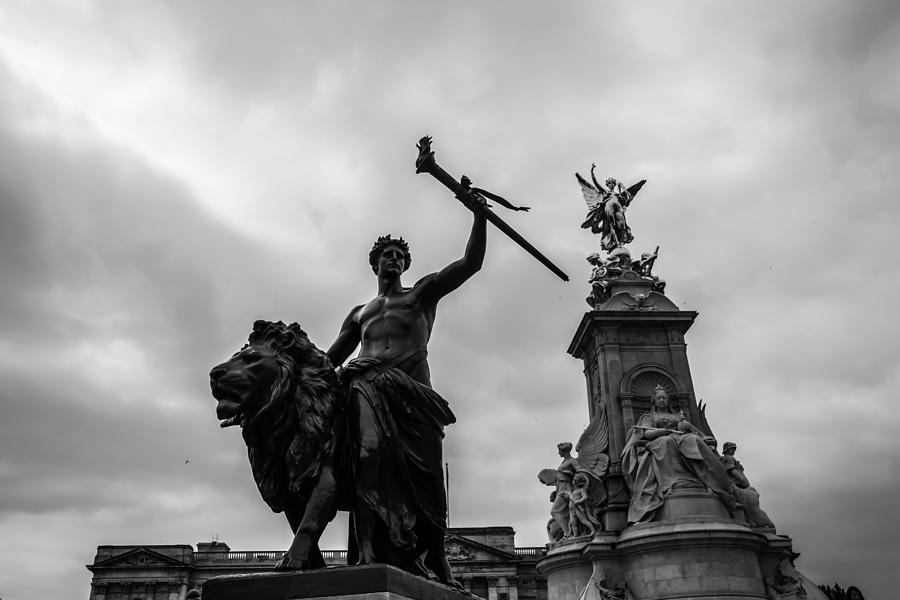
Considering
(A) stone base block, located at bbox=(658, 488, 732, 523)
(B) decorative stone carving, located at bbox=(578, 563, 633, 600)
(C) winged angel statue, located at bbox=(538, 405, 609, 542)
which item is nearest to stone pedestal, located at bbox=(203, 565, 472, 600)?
(B) decorative stone carving, located at bbox=(578, 563, 633, 600)

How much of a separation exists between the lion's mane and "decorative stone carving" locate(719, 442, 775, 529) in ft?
53.7

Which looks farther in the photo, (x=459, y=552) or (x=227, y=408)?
(x=459, y=552)

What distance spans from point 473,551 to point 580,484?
3319 cm

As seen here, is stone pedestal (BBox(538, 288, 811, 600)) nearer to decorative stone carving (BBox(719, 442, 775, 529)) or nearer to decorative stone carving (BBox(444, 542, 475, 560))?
decorative stone carving (BBox(719, 442, 775, 529))

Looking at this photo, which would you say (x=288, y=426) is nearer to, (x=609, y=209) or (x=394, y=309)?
(x=394, y=309)

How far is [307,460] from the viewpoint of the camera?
5.21 meters

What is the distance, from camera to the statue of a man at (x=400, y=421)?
5.31 metres

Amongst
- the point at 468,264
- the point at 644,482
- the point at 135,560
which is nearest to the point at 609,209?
the point at 644,482

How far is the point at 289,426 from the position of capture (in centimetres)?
523

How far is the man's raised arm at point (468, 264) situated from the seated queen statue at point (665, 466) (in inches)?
568

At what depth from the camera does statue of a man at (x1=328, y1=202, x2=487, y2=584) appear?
531cm

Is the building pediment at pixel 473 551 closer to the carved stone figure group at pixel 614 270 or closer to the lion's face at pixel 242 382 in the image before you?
the carved stone figure group at pixel 614 270

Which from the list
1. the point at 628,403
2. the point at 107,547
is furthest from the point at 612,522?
the point at 107,547

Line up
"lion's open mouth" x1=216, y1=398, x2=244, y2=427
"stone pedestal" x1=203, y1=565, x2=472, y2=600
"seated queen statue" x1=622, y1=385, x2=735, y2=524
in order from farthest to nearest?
"seated queen statue" x1=622, y1=385, x2=735, y2=524 < "lion's open mouth" x1=216, y1=398, x2=244, y2=427 < "stone pedestal" x1=203, y1=565, x2=472, y2=600
